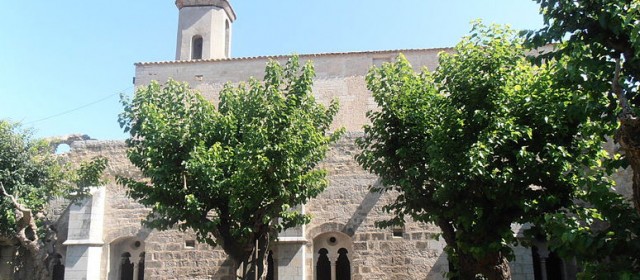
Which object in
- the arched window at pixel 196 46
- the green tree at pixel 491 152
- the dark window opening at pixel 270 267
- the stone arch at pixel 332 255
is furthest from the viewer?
the arched window at pixel 196 46

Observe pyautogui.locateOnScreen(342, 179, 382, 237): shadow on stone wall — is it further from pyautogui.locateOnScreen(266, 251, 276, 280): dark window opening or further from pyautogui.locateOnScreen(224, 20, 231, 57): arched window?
pyautogui.locateOnScreen(224, 20, 231, 57): arched window

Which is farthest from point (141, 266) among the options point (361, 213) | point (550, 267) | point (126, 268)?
point (550, 267)

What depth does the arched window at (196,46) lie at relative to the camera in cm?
2778

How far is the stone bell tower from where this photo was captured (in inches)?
1083

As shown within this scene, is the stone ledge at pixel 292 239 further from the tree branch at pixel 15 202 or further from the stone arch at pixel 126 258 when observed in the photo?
the tree branch at pixel 15 202

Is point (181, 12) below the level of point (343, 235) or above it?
above

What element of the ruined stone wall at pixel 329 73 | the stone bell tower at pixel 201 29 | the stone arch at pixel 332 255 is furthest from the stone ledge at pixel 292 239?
the stone bell tower at pixel 201 29

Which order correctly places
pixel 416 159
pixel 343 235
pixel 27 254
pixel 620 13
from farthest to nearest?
pixel 27 254 → pixel 343 235 → pixel 416 159 → pixel 620 13

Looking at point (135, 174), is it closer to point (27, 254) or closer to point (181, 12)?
point (27, 254)

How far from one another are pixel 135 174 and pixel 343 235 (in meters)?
5.86

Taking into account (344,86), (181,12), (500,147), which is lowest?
(500,147)

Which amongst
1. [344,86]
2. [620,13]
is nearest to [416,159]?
[620,13]

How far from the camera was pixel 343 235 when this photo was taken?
13367 millimetres

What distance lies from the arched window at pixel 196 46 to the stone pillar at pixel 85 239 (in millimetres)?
14714
